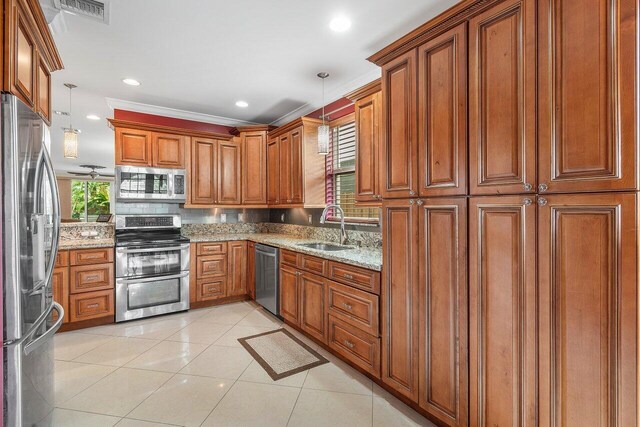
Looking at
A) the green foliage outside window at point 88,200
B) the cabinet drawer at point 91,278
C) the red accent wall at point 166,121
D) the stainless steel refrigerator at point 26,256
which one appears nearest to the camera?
the stainless steel refrigerator at point 26,256

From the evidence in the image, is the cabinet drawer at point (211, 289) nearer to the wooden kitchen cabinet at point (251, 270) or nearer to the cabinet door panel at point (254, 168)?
the wooden kitchen cabinet at point (251, 270)

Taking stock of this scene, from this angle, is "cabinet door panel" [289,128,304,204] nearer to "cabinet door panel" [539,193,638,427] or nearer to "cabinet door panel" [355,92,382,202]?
"cabinet door panel" [355,92,382,202]

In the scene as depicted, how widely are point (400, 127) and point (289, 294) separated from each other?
2143 millimetres

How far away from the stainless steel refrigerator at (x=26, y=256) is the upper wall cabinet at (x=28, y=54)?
0.51ft

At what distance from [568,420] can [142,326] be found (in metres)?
3.78

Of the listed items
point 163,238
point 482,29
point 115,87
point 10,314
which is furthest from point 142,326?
point 482,29

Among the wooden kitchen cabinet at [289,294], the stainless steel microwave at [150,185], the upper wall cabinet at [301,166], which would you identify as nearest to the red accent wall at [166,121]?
the stainless steel microwave at [150,185]

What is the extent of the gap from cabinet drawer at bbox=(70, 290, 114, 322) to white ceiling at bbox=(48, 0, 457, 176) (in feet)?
7.87

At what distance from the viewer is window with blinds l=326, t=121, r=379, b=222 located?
3.53m

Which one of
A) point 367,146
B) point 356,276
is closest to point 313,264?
point 356,276

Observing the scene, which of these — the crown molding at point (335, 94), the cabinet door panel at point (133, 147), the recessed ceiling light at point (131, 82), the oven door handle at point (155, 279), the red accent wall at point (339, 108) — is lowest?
the oven door handle at point (155, 279)

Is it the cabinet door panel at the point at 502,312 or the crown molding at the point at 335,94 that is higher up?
the crown molding at the point at 335,94

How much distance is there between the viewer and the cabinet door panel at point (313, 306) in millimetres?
2789

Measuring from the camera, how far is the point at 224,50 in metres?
2.73
